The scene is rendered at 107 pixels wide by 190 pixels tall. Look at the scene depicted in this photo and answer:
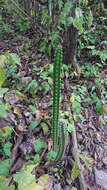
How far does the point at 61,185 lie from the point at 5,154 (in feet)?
1.84

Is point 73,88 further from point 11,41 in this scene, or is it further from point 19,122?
point 11,41

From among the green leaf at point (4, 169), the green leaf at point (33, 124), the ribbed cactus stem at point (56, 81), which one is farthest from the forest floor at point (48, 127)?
the ribbed cactus stem at point (56, 81)

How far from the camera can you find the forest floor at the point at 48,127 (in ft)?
4.66

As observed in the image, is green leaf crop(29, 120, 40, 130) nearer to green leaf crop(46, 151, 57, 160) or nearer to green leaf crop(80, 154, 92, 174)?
green leaf crop(46, 151, 57, 160)

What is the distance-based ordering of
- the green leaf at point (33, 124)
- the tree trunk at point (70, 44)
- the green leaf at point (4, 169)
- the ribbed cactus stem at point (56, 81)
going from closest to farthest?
the ribbed cactus stem at point (56, 81)
the green leaf at point (4, 169)
the green leaf at point (33, 124)
the tree trunk at point (70, 44)

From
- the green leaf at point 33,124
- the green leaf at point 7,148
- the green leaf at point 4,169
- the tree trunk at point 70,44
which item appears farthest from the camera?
the tree trunk at point 70,44

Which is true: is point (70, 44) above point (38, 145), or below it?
above

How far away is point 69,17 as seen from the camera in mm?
1909

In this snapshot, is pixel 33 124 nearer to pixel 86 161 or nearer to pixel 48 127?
pixel 48 127

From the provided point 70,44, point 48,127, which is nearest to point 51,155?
point 48,127

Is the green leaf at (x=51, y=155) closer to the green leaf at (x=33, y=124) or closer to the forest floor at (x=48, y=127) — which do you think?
the forest floor at (x=48, y=127)

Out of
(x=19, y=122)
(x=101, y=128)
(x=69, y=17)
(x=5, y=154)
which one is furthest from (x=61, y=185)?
(x=69, y=17)

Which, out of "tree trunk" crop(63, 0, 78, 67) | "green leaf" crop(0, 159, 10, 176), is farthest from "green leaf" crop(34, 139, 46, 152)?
"tree trunk" crop(63, 0, 78, 67)

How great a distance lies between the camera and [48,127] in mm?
1699
